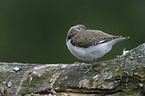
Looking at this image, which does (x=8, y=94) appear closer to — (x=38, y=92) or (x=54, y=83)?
(x=38, y=92)

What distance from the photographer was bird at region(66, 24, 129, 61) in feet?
12.1

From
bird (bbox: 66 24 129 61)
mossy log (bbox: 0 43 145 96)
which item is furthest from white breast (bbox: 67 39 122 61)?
mossy log (bbox: 0 43 145 96)

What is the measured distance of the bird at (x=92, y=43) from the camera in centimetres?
369

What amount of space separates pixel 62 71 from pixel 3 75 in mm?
1049

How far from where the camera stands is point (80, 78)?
3572 millimetres

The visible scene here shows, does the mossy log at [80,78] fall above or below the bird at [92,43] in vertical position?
below

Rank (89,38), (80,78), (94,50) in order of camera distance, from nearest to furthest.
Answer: (80,78) < (94,50) < (89,38)

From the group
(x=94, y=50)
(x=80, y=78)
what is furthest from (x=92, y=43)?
(x=80, y=78)

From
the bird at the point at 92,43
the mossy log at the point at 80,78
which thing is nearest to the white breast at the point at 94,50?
the bird at the point at 92,43

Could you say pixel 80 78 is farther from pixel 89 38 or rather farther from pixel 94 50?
pixel 89 38

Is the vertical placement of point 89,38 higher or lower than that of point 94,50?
higher

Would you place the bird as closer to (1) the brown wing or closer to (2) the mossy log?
(1) the brown wing

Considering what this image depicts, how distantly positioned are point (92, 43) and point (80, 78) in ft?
2.00

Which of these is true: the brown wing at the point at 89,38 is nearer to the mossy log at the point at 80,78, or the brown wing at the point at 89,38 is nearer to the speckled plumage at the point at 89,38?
the speckled plumage at the point at 89,38
